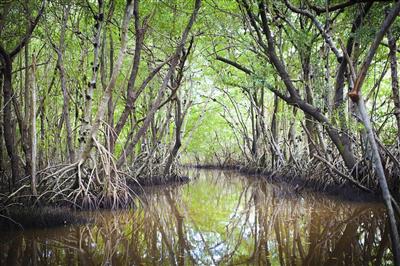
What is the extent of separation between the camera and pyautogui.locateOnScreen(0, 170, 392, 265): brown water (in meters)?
3.18

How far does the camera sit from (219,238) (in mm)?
4039

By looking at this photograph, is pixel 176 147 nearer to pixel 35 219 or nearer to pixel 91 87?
pixel 91 87

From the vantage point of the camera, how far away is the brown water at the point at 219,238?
10.4ft

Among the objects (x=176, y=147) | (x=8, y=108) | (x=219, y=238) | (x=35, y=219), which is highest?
(x=8, y=108)

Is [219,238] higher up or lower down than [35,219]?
lower down

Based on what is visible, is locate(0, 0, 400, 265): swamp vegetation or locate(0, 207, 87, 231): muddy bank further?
locate(0, 207, 87, 231): muddy bank

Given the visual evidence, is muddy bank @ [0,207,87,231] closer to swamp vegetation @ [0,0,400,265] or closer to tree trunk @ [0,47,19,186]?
swamp vegetation @ [0,0,400,265]

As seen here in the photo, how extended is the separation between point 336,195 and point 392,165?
1.45m

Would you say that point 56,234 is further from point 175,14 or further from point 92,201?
point 175,14

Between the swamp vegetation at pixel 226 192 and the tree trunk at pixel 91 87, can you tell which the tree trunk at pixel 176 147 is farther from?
the tree trunk at pixel 91 87

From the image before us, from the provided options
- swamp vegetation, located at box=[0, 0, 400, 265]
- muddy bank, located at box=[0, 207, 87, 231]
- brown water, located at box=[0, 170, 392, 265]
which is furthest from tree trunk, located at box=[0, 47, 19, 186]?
brown water, located at box=[0, 170, 392, 265]

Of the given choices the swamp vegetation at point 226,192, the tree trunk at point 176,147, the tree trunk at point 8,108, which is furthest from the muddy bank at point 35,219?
the tree trunk at point 176,147

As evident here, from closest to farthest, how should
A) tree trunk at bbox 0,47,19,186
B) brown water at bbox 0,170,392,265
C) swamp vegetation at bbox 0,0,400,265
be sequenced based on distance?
brown water at bbox 0,170,392,265 → swamp vegetation at bbox 0,0,400,265 → tree trunk at bbox 0,47,19,186

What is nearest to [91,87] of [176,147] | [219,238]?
[219,238]
